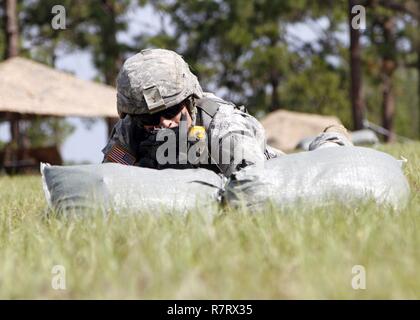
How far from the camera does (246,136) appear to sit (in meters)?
4.02

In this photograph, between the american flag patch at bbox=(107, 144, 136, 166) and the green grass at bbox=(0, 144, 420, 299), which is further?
the american flag patch at bbox=(107, 144, 136, 166)

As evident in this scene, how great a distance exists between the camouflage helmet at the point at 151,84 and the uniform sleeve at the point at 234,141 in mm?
273

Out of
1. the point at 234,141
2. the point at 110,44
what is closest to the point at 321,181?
the point at 234,141

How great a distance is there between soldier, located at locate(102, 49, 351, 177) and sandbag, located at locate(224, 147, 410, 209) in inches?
13.4

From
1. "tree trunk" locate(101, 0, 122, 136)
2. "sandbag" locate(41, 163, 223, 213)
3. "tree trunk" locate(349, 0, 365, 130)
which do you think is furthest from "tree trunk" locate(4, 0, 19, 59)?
"sandbag" locate(41, 163, 223, 213)

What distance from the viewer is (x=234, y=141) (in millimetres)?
3969

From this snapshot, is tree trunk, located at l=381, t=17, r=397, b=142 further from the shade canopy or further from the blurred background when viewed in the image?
the shade canopy

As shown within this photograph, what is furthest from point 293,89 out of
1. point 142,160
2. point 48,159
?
point 142,160

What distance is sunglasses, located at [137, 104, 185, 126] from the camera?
423 centimetres

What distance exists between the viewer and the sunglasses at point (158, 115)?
13.9 ft

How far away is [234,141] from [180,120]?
429 millimetres

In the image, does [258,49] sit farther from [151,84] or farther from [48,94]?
[151,84]

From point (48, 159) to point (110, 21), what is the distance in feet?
20.4
